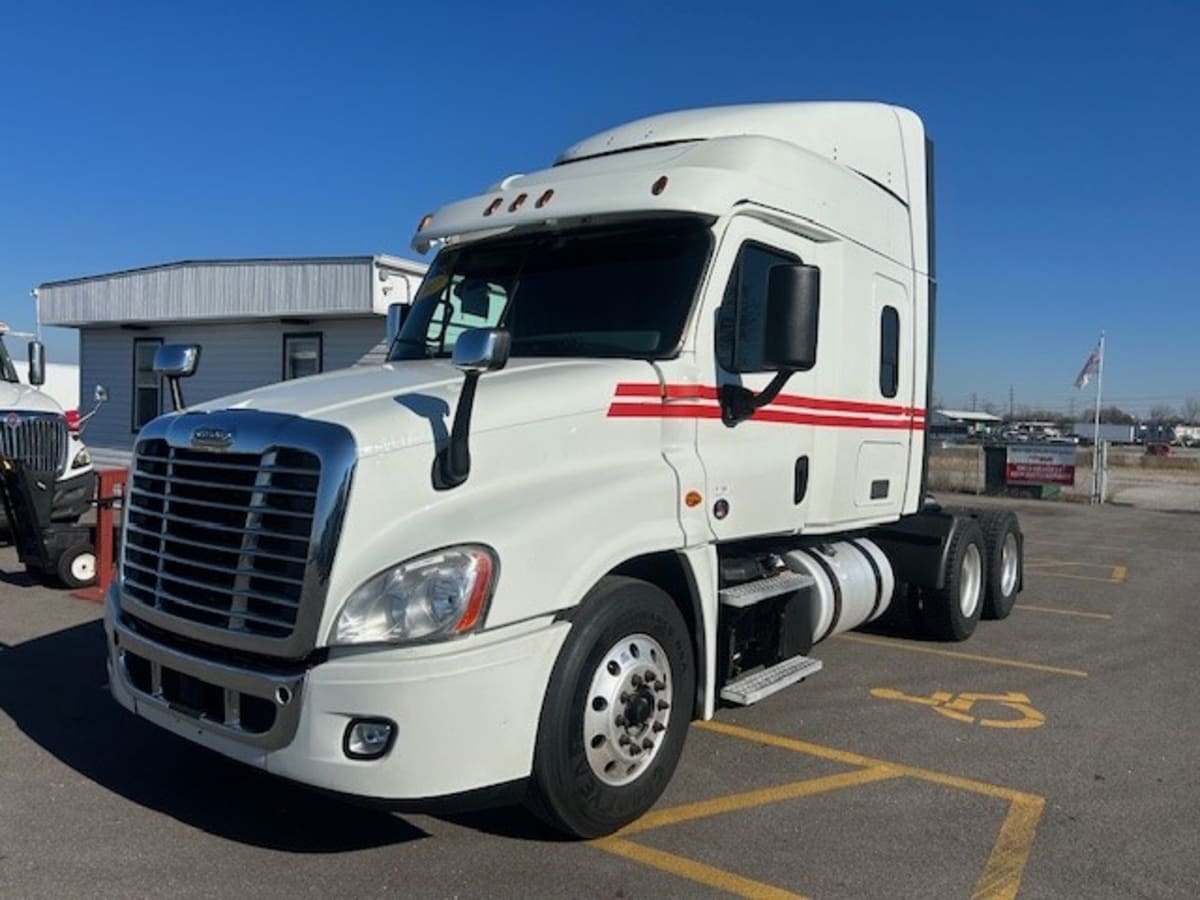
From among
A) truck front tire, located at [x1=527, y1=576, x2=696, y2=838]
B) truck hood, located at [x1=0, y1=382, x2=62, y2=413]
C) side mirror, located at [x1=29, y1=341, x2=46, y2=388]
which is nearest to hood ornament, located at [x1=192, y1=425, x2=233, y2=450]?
truck front tire, located at [x1=527, y1=576, x2=696, y2=838]

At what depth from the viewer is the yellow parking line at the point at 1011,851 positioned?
3.71m

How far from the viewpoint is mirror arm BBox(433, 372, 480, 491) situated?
357 centimetres

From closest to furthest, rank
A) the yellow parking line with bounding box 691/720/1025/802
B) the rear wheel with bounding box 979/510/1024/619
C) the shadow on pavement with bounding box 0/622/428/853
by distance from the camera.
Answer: the shadow on pavement with bounding box 0/622/428/853 < the yellow parking line with bounding box 691/720/1025/802 < the rear wheel with bounding box 979/510/1024/619

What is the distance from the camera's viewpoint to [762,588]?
516 cm

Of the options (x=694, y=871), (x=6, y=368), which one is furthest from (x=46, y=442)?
(x=694, y=871)

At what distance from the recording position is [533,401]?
3943mm

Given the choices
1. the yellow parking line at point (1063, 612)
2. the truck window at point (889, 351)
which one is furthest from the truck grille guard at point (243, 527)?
the yellow parking line at point (1063, 612)

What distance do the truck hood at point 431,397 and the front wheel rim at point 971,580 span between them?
4.93 metres

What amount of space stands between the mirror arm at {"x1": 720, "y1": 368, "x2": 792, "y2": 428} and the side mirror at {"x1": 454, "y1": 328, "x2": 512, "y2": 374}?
146 centimetres

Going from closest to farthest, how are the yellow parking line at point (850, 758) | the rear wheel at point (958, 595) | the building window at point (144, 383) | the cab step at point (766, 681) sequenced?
1. the yellow parking line at point (850, 758)
2. the cab step at point (766, 681)
3. the rear wheel at point (958, 595)
4. the building window at point (144, 383)

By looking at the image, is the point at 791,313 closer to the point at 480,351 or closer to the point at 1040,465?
the point at 480,351

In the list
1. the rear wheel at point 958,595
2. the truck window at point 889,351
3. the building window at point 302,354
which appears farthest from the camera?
the building window at point 302,354

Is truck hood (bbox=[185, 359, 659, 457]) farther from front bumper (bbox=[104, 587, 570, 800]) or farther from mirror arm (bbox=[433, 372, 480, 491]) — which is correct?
front bumper (bbox=[104, 587, 570, 800])

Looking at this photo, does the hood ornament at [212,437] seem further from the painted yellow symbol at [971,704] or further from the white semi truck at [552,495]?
the painted yellow symbol at [971,704]
